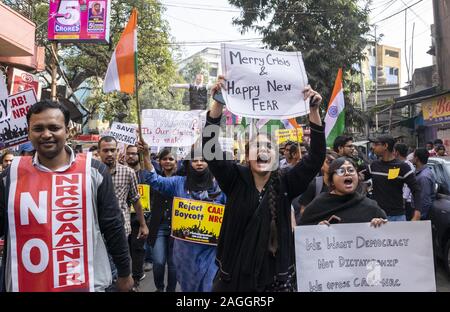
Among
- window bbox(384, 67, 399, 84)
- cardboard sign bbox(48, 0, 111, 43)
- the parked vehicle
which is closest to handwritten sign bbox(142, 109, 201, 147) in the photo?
the parked vehicle

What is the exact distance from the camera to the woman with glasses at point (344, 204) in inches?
123

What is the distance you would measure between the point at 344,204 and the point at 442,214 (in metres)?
3.24

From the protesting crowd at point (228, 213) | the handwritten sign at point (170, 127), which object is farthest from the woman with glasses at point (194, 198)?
the handwritten sign at point (170, 127)

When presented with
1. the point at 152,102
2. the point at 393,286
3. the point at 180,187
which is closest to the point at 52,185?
the point at 180,187

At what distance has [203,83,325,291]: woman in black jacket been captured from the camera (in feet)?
8.70

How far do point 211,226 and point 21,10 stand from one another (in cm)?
1709

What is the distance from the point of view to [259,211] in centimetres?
271

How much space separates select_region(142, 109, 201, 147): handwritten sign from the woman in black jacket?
424 cm

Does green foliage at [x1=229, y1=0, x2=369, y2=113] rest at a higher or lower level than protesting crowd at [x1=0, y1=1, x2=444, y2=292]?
higher

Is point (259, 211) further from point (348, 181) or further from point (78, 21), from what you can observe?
point (78, 21)

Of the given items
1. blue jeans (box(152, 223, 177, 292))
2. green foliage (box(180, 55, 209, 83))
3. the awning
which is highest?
green foliage (box(180, 55, 209, 83))

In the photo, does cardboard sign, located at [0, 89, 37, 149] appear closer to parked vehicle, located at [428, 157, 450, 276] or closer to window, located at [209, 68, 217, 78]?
parked vehicle, located at [428, 157, 450, 276]

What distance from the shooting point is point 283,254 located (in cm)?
269
